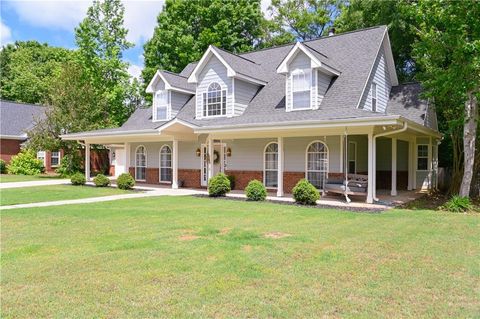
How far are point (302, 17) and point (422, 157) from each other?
63.8ft

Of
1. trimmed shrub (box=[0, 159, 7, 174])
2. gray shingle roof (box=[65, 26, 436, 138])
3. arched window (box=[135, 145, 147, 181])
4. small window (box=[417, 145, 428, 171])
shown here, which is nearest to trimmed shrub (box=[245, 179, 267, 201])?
gray shingle roof (box=[65, 26, 436, 138])

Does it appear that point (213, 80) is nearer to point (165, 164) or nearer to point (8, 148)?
point (165, 164)

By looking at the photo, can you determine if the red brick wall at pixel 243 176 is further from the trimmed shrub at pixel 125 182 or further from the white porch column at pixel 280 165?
the trimmed shrub at pixel 125 182

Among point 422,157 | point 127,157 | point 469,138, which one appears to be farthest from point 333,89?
Answer: point 127,157

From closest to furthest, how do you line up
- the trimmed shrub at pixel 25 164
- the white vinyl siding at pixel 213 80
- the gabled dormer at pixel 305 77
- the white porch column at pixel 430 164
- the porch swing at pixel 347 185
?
1. the porch swing at pixel 347 185
2. the gabled dormer at pixel 305 77
3. the white porch column at pixel 430 164
4. the white vinyl siding at pixel 213 80
5. the trimmed shrub at pixel 25 164

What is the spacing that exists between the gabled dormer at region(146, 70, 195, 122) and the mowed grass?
12.7m

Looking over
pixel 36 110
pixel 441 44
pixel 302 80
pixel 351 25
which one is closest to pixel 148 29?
pixel 36 110

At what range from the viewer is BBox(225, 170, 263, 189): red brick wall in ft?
59.0

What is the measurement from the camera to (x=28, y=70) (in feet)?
153

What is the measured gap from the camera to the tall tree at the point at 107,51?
34.1m

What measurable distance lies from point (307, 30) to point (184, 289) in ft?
110

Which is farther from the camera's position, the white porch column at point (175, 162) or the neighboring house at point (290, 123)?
the white porch column at point (175, 162)

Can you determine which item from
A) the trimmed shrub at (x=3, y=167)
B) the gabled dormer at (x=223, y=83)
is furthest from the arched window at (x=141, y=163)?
the trimmed shrub at (x=3, y=167)

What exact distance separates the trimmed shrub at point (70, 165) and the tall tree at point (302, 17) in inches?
818
